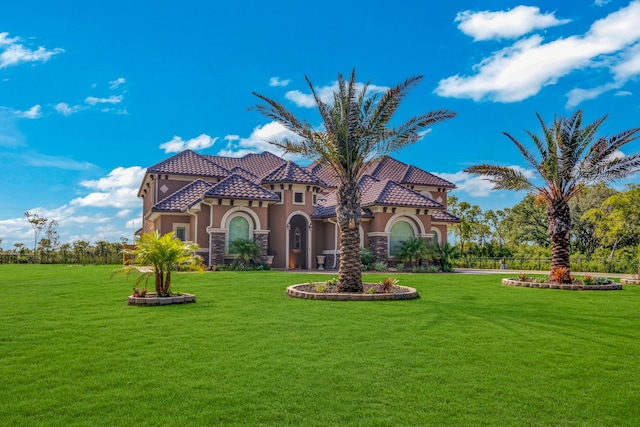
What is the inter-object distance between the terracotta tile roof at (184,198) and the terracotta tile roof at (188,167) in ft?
6.26

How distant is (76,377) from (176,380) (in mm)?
1312

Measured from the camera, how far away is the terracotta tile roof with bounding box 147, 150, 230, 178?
32.9 metres

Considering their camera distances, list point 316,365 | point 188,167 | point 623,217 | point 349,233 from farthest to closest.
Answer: point 623,217 → point 188,167 → point 349,233 → point 316,365

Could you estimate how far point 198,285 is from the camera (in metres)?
17.5

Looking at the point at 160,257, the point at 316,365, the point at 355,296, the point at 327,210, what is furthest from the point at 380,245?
the point at 316,365

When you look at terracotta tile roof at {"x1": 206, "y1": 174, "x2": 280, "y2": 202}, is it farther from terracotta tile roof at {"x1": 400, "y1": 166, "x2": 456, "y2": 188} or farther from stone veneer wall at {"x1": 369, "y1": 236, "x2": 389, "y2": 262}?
terracotta tile roof at {"x1": 400, "y1": 166, "x2": 456, "y2": 188}

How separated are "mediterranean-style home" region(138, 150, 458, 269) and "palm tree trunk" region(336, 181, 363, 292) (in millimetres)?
11160

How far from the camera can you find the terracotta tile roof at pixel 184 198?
28683 millimetres

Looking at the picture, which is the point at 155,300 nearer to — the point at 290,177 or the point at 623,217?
the point at 290,177

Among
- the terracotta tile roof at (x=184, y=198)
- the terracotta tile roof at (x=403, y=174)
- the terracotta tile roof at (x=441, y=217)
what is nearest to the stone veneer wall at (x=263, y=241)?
the terracotta tile roof at (x=184, y=198)

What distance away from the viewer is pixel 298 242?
1216 inches

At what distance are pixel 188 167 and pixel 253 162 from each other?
231 inches

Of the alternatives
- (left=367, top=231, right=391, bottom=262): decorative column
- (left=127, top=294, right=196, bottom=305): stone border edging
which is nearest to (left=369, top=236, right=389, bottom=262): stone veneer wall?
(left=367, top=231, right=391, bottom=262): decorative column

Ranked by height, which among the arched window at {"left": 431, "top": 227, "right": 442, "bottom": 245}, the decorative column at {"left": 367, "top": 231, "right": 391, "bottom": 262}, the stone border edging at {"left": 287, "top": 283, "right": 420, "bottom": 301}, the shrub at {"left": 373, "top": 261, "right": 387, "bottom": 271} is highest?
the arched window at {"left": 431, "top": 227, "right": 442, "bottom": 245}
